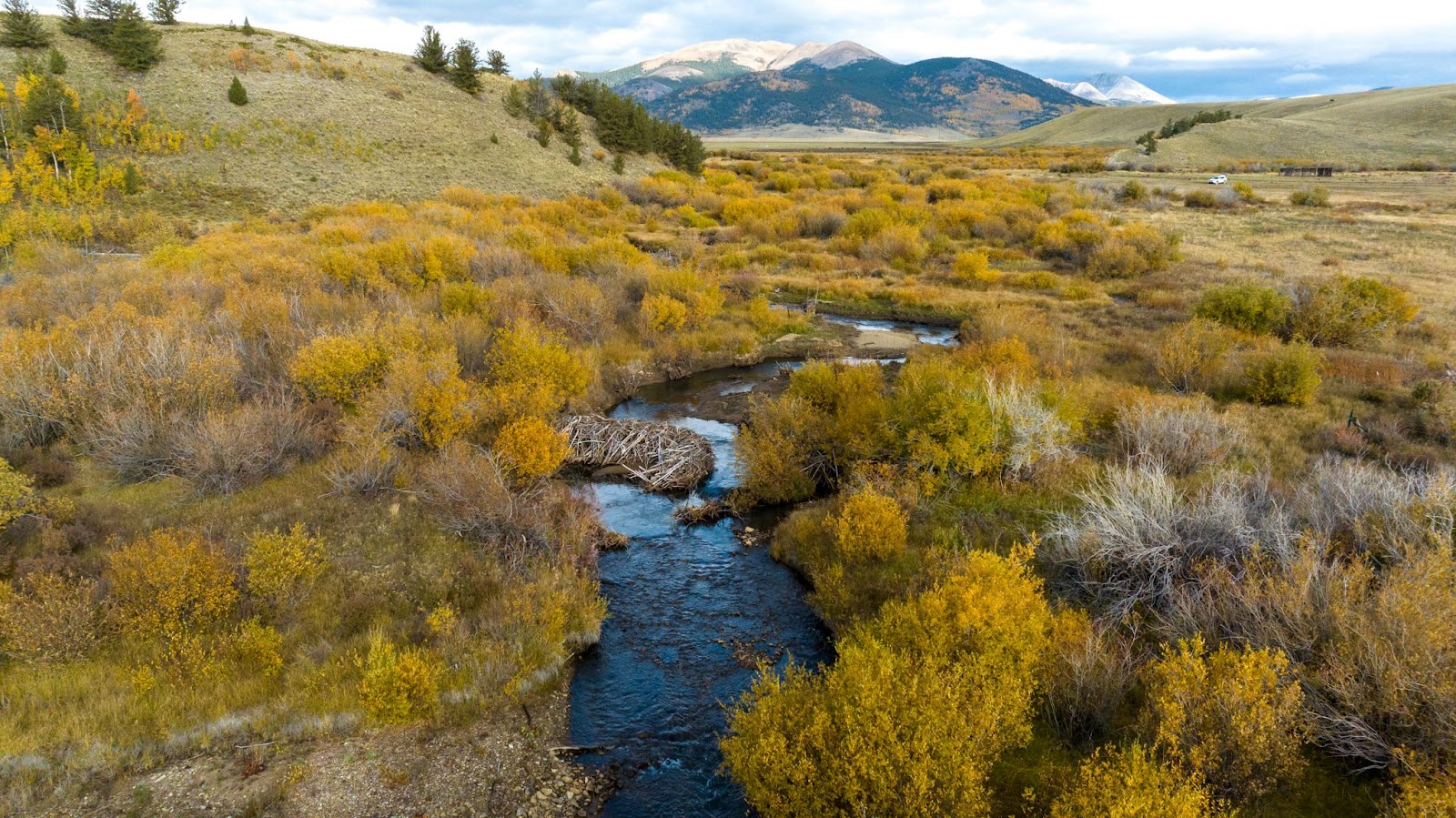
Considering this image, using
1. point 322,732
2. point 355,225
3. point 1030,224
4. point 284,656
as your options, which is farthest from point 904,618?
point 1030,224

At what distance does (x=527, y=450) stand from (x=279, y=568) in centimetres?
402

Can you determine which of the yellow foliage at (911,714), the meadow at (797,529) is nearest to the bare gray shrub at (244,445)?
the meadow at (797,529)

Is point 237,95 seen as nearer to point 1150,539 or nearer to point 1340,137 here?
point 1150,539

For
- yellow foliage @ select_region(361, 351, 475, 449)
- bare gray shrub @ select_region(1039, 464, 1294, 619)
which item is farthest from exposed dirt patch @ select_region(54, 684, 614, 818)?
bare gray shrub @ select_region(1039, 464, 1294, 619)

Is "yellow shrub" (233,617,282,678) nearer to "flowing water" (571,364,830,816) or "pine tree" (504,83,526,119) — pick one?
"flowing water" (571,364,830,816)

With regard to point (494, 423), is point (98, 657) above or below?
below

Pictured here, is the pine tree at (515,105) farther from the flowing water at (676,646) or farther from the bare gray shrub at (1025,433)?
the bare gray shrub at (1025,433)

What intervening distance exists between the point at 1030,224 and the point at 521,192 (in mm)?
31160

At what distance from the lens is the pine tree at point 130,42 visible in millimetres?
38875

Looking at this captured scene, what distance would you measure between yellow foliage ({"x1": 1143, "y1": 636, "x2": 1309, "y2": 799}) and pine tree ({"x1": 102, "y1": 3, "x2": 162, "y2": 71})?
54.8 m

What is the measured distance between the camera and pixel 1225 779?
5.89 m

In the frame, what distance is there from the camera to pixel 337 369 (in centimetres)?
1387

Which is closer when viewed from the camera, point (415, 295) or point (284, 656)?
point (284, 656)

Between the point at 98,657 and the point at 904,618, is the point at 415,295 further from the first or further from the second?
the point at 904,618
